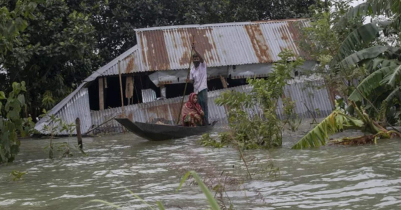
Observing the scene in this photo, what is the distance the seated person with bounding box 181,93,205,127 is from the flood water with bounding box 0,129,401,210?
118 inches

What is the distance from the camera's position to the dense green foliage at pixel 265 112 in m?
10.3

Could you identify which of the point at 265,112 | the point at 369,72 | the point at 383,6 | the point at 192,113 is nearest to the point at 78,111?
the point at 192,113

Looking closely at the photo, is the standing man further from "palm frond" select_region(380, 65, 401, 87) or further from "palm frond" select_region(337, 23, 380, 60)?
"palm frond" select_region(380, 65, 401, 87)

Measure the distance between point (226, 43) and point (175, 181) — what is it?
12.6m

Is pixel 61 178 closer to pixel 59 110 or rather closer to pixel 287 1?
pixel 59 110

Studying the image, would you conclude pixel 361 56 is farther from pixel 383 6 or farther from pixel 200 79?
pixel 200 79

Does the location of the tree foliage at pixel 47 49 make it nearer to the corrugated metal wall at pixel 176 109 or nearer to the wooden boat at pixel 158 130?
the corrugated metal wall at pixel 176 109

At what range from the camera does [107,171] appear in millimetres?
8469

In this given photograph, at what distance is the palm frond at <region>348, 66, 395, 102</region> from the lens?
1104 cm

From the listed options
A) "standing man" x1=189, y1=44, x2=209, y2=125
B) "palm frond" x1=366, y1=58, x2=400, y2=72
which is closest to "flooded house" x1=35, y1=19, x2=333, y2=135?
"standing man" x1=189, y1=44, x2=209, y2=125

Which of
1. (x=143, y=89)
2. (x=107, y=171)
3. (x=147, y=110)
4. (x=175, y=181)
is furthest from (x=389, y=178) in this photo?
(x=143, y=89)

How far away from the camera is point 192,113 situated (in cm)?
1402

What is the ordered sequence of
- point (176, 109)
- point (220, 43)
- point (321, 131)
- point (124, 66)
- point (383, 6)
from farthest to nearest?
1. point (220, 43)
2. point (176, 109)
3. point (124, 66)
4. point (383, 6)
5. point (321, 131)

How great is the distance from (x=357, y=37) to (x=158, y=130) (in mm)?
4951
